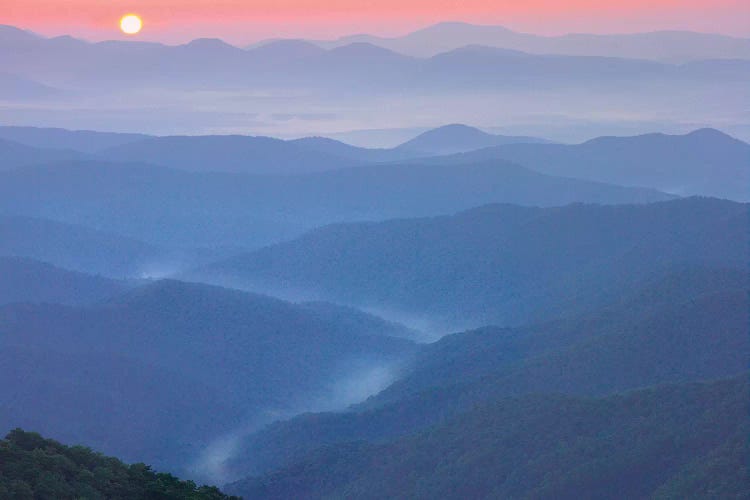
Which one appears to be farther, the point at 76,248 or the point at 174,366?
the point at 76,248

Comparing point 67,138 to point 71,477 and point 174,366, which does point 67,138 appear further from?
point 71,477

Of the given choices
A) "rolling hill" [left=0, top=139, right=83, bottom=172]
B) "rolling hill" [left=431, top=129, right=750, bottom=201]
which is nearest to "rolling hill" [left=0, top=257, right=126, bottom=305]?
"rolling hill" [left=0, top=139, right=83, bottom=172]

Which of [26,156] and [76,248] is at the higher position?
[26,156]

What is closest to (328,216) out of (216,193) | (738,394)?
(216,193)

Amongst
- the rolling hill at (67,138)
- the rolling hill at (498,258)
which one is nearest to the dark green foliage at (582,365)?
the rolling hill at (498,258)

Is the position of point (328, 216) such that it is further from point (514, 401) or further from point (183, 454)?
point (514, 401)

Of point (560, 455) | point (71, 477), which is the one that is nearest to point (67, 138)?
point (560, 455)

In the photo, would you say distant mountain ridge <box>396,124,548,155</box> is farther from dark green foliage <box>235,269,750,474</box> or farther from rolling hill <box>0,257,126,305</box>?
dark green foliage <box>235,269,750,474</box>
